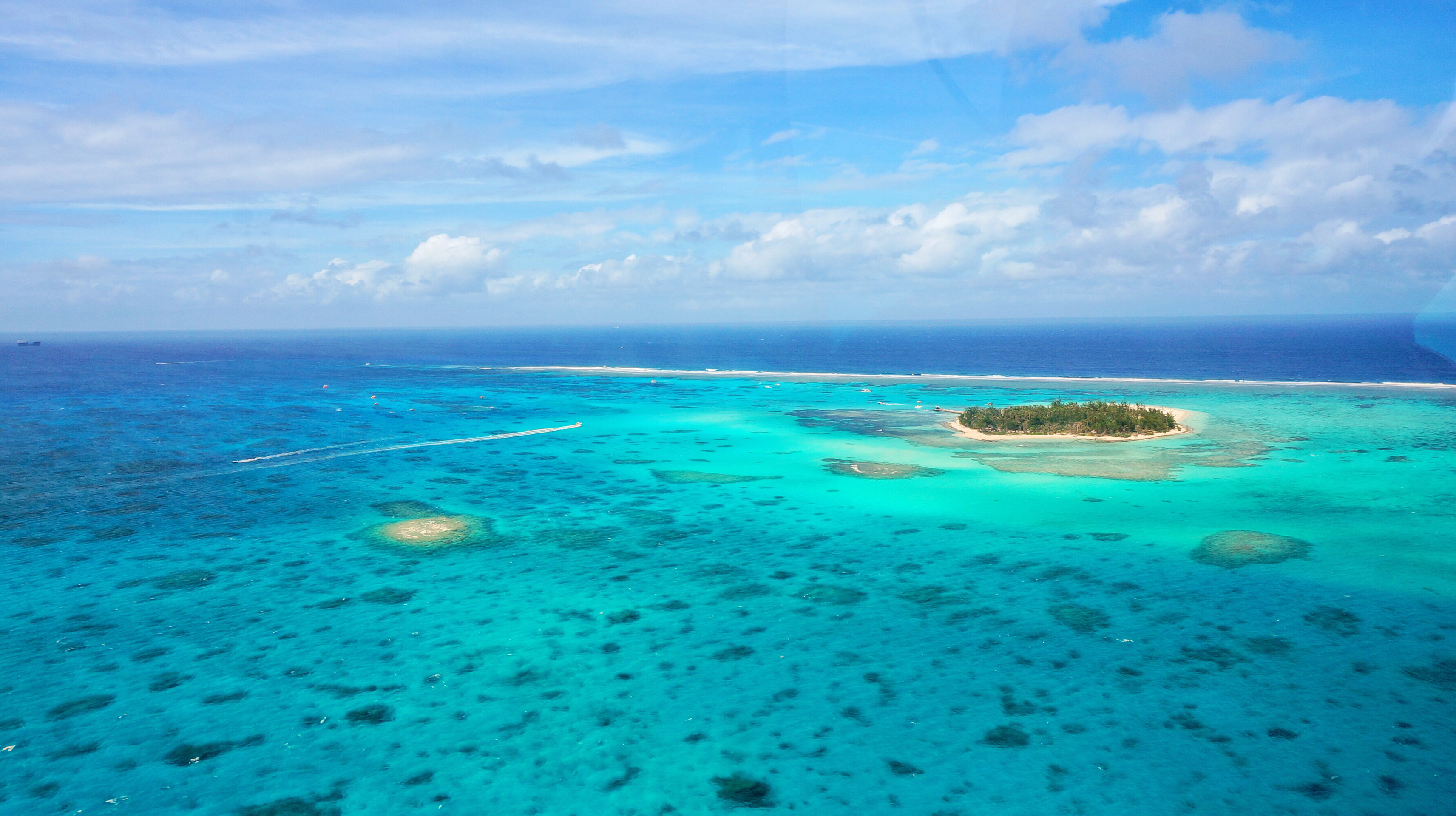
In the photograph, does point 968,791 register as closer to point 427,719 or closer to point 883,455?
point 427,719

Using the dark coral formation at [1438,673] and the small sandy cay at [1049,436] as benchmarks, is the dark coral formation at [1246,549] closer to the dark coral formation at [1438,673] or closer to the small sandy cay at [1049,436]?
the dark coral formation at [1438,673]

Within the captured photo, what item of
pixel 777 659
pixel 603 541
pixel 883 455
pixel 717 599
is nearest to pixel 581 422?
pixel 883 455

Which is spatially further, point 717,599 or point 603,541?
point 603,541

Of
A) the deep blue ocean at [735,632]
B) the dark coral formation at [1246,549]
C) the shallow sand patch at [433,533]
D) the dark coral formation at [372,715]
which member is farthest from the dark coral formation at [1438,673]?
the shallow sand patch at [433,533]

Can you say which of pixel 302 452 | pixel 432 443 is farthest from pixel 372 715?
pixel 432 443

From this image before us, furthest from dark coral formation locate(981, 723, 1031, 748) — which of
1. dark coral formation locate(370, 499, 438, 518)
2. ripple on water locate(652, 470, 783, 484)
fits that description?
dark coral formation locate(370, 499, 438, 518)

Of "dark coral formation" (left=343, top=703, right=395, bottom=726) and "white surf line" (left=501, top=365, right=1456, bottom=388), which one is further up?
"white surf line" (left=501, top=365, right=1456, bottom=388)

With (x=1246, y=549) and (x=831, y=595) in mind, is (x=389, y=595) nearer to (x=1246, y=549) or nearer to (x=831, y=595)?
(x=831, y=595)

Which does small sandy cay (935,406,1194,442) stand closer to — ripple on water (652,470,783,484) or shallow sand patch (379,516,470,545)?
ripple on water (652,470,783,484)
